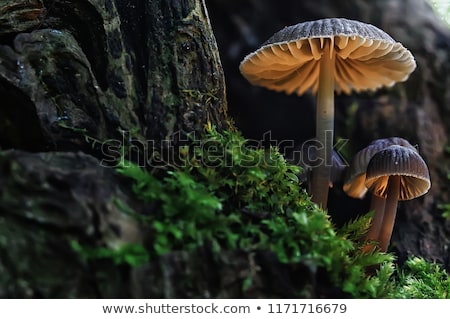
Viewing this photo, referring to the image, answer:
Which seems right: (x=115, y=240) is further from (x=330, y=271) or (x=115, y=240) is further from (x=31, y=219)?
(x=330, y=271)

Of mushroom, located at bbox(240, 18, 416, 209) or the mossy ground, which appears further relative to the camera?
mushroom, located at bbox(240, 18, 416, 209)

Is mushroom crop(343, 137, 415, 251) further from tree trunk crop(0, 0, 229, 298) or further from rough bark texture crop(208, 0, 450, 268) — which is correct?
tree trunk crop(0, 0, 229, 298)

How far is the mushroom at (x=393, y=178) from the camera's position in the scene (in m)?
1.85

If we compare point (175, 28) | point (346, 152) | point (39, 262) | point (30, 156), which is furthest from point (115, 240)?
point (346, 152)

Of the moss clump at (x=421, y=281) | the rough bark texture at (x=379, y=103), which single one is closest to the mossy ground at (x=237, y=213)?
the moss clump at (x=421, y=281)

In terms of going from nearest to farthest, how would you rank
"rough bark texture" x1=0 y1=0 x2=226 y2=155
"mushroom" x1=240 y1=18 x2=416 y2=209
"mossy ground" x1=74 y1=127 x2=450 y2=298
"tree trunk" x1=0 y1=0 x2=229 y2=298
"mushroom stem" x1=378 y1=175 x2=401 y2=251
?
1. "tree trunk" x1=0 y1=0 x2=229 y2=298
2. "mossy ground" x1=74 y1=127 x2=450 y2=298
3. "rough bark texture" x1=0 y1=0 x2=226 y2=155
4. "mushroom" x1=240 y1=18 x2=416 y2=209
5. "mushroom stem" x1=378 y1=175 x2=401 y2=251

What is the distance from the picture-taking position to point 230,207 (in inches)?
53.3

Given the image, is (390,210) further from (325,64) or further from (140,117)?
(140,117)

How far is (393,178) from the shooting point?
6.58 ft

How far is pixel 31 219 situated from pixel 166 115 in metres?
0.68

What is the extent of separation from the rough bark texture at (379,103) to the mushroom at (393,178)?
0.98 feet

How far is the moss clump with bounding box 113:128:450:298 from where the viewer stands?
1.15 m

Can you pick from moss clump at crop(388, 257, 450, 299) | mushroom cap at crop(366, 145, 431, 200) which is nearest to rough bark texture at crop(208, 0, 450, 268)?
moss clump at crop(388, 257, 450, 299)

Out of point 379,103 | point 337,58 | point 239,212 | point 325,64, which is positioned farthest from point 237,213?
point 379,103
